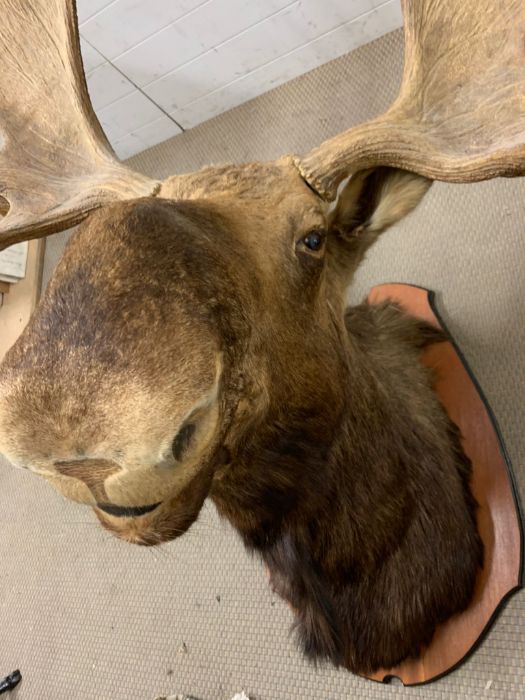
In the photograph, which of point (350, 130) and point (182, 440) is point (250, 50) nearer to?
point (350, 130)

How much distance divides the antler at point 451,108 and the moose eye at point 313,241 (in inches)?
4.4

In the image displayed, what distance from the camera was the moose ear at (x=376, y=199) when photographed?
1.05 m

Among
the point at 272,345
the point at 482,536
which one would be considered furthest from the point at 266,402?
the point at 482,536

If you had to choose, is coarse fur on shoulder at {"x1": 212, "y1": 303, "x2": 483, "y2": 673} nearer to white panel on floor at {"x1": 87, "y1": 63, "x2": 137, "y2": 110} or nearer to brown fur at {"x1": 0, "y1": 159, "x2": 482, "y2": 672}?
brown fur at {"x1": 0, "y1": 159, "x2": 482, "y2": 672}

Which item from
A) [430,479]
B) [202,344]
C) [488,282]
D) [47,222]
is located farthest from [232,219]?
[488,282]

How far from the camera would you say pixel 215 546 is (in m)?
1.86

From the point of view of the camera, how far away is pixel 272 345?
0.81 meters

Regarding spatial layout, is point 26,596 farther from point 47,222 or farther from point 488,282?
point 488,282

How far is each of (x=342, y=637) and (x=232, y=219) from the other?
87cm

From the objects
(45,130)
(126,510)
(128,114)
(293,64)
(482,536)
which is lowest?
(482,536)

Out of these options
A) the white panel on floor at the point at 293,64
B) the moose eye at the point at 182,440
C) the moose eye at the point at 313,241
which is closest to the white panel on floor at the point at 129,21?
the white panel on floor at the point at 293,64

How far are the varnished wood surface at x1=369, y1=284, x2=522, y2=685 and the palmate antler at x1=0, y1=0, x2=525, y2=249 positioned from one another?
660 mm

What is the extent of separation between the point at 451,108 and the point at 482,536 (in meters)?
0.86

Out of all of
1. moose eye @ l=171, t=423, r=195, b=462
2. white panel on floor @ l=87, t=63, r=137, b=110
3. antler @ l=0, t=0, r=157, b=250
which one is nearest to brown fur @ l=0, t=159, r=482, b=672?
moose eye @ l=171, t=423, r=195, b=462
